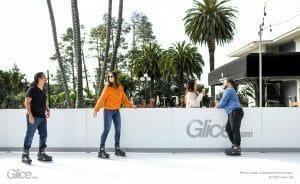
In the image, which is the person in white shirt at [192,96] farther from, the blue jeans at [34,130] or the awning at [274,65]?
the awning at [274,65]

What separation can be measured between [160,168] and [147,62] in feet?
166

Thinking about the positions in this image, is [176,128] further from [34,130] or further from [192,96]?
[34,130]

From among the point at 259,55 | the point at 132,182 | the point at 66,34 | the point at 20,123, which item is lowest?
the point at 132,182

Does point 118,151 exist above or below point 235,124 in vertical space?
below

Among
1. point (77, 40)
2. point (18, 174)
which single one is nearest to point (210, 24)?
point (77, 40)

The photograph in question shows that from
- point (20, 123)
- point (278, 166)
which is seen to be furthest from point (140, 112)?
point (278, 166)

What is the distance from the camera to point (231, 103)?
29.0 feet

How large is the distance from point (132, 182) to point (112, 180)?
310 millimetres

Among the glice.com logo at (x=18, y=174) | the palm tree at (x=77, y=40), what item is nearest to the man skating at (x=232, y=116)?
the glice.com logo at (x=18, y=174)

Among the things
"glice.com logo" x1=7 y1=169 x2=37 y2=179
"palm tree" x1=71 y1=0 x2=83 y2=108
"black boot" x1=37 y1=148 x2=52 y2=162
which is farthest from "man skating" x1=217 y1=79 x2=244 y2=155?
"palm tree" x1=71 y1=0 x2=83 y2=108

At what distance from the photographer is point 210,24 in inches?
1640

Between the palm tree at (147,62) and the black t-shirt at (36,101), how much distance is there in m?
49.2

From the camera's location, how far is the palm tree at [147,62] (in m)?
57.4

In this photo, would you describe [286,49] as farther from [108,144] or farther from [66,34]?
[66,34]
